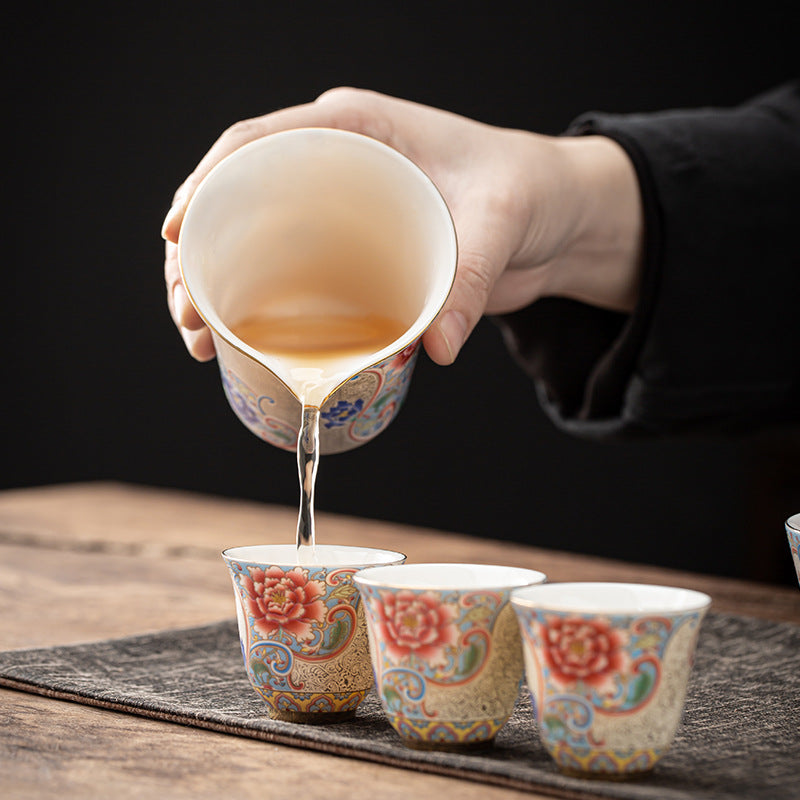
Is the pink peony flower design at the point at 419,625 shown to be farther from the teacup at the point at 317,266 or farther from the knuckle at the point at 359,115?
the knuckle at the point at 359,115

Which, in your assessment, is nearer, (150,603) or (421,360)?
(150,603)

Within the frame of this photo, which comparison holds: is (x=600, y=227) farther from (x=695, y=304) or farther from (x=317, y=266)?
(x=317, y=266)

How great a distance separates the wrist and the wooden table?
1.01ft

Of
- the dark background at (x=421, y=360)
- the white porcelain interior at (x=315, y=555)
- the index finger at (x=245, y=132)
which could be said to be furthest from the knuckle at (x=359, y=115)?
the dark background at (x=421, y=360)

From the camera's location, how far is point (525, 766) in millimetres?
632

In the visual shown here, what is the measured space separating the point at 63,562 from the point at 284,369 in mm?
585

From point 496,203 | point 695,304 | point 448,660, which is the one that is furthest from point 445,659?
point 695,304

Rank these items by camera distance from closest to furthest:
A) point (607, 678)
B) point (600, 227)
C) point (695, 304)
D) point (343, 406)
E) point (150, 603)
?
1. point (607, 678)
2. point (343, 406)
3. point (150, 603)
4. point (600, 227)
5. point (695, 304)

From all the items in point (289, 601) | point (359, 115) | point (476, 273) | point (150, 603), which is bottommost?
point (150, 603)

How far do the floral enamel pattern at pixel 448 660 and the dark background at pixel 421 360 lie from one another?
212 centimetres

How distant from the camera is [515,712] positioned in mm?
763

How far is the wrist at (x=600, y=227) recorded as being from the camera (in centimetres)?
122

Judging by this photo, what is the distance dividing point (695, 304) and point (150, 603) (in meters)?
0.67

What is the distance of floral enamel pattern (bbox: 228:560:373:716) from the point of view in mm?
727
